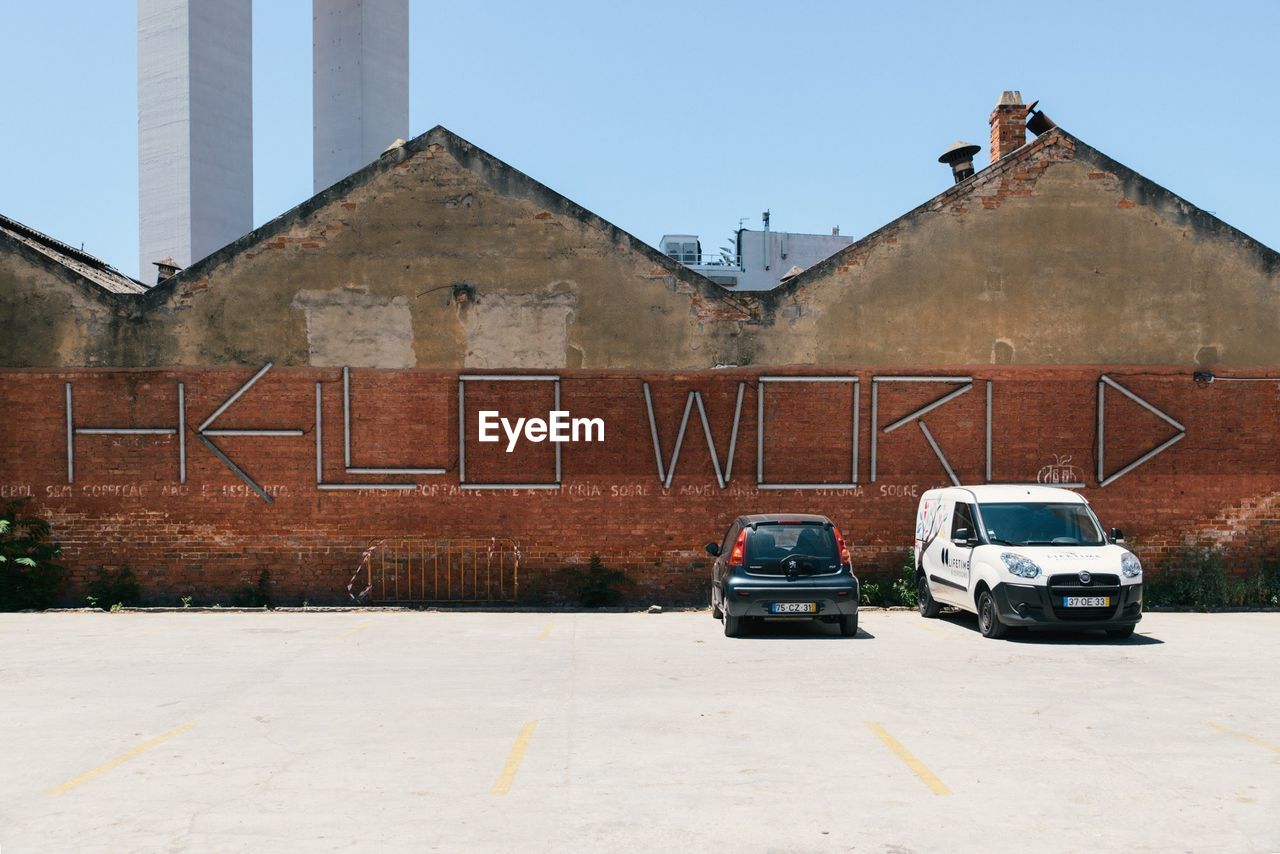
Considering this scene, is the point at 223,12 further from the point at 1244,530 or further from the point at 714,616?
the point at 1244,530

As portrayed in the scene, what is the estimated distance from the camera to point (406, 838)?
5.43m

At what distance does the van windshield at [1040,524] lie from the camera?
42.5ft

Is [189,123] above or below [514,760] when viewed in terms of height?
above

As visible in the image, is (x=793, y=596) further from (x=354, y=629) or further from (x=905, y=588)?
(x=354, y=629)

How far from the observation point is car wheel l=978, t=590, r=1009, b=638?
40.8 feet

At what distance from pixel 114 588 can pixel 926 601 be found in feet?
41.1

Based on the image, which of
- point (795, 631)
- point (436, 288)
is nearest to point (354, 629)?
point (436, 288)

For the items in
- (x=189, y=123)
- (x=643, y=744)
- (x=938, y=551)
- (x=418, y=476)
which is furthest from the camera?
(x=189, y=123)

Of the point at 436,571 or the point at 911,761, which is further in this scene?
the point at 436,571

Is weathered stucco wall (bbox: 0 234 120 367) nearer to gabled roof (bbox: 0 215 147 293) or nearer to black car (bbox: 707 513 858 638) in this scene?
gabled roof (bbox: 0 215 147 293)

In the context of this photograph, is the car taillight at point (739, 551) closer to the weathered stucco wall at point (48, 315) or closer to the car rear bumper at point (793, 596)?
the car rear bumper at point (793, 596)

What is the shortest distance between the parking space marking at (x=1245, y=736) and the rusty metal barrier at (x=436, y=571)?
1041cm

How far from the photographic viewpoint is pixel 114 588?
16125 mm

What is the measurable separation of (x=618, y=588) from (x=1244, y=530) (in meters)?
10.2
